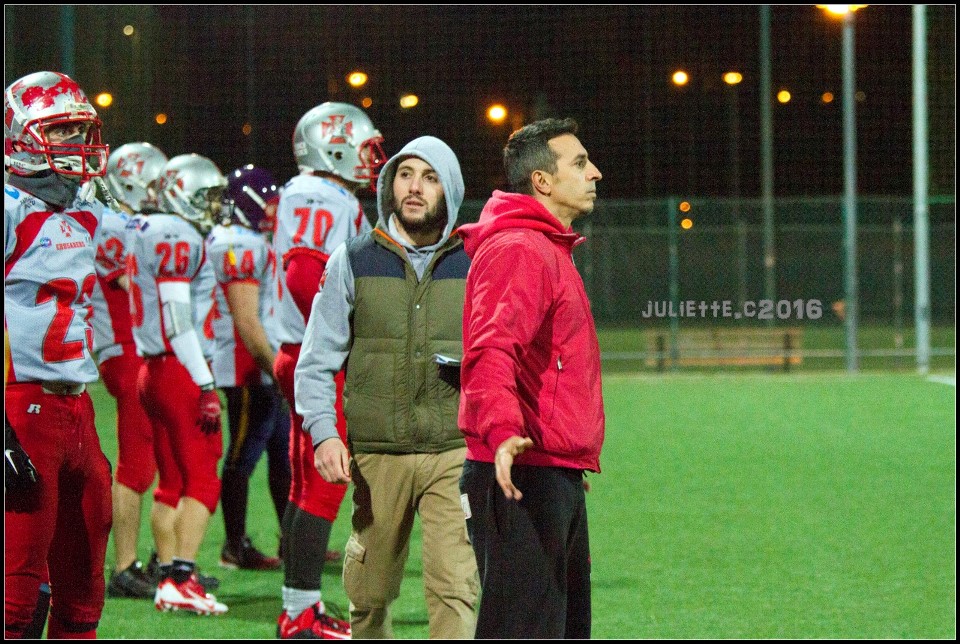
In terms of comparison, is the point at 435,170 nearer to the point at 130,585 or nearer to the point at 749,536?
the point at 130,585

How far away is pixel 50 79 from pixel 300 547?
2152mm

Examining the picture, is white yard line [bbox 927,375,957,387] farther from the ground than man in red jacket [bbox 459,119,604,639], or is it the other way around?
man in red jacket [bbox 459,119,604,639]

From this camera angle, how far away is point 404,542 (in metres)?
4.50

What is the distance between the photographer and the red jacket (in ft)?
11.1

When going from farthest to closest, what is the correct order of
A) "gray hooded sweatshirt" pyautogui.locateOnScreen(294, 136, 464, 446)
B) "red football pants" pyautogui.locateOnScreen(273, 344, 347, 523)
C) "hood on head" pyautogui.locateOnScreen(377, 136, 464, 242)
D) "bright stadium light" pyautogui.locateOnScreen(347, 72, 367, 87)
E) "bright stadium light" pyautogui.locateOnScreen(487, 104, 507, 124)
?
1. "bright stadium light" pyautogui.locateOnScreen(487, 104, 507, 124)
2. "bright stadium light" pyautogui.locateOnScreen(347, 72, 367, 87)
3. "red football pants" pyautogui.locateOnScreen(273, 344, 347, 523)
4. "hood on head" pyautogui.locateOnScreen(377, 136, 464, 242)
5. "gray hooded sweatshirt" pyautogui.locateOnScreen(294, 136, 464, 446)

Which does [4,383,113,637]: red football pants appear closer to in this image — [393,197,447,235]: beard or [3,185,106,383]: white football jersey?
[3,185,106,383]: white football jersey

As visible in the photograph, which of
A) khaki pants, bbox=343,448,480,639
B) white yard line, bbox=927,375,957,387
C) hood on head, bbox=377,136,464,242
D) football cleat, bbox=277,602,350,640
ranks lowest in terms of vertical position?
white yard line, bbox=927,375,957,387

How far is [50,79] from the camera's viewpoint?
13.7 feet

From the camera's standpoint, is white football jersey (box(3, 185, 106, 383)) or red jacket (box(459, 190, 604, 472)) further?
white football jersey (box(3, 185, 106, 383))

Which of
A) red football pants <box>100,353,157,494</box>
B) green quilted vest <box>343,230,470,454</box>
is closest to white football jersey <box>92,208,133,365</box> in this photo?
red football pants <box>100,353,157,494</box>

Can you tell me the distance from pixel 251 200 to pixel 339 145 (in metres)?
1.55

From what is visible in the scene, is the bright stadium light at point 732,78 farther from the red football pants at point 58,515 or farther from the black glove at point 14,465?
the black glove at point 14,465

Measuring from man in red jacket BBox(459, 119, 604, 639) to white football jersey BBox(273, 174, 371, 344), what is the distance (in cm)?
173

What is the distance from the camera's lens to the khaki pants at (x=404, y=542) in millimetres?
4441
